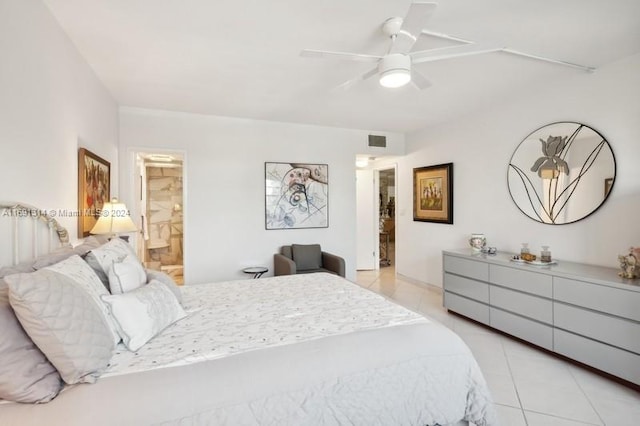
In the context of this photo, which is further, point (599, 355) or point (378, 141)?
point (378, 141)

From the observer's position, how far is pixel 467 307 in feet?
11.8

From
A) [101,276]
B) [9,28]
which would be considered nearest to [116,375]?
[101,276]

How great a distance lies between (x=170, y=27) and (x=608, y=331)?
386 cm

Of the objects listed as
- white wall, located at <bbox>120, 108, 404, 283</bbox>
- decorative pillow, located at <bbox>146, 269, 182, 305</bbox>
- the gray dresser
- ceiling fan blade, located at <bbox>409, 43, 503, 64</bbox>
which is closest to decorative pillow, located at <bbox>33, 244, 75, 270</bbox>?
decorative pillow, located at <bbox>146, 269, 182, 305</bbox>

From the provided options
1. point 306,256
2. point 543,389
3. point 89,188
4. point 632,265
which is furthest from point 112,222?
point 632,265

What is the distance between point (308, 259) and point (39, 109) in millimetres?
3243

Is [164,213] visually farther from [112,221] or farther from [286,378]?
[286,378]

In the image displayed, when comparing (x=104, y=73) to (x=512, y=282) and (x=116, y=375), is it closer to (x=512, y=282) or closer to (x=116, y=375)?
(x=116, y=375)

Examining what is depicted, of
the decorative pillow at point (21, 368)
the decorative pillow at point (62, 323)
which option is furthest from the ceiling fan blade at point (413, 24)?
the decorative pillow at point (21, 368)

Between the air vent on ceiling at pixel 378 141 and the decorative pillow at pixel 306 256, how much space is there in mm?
1993

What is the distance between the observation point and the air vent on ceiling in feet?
17.1

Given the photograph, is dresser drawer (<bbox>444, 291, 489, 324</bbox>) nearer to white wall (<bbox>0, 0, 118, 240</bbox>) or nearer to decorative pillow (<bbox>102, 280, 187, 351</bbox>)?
decorative pillow (<bbox>102, 280, 187, 351</bbox>)

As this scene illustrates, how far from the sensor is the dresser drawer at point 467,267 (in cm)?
339

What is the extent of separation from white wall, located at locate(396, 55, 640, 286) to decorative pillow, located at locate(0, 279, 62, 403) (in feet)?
12.9
